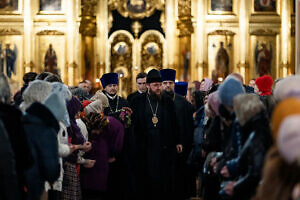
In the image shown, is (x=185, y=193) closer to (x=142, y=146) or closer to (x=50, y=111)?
(x=142, y=146)

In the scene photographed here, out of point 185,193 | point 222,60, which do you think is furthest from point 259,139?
point 222,60

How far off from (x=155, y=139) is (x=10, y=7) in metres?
14.1

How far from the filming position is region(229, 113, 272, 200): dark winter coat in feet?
16.5

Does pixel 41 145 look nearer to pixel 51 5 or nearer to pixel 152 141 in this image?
pixel 152 141

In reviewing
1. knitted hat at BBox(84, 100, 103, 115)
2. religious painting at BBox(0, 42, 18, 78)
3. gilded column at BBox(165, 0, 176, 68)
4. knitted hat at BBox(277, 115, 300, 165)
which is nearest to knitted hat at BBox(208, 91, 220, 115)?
knitted hat at BBox(84, 100, 103, 115)

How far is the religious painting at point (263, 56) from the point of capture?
22.1 metres

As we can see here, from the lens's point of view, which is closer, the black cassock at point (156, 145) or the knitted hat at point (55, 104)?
the knitted hat at point (55, 104)

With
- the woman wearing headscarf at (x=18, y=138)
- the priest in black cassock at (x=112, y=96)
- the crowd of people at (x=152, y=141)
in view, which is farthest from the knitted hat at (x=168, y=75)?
the woman wearing headscarf at (x=18, y=138)

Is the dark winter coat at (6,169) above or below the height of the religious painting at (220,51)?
below

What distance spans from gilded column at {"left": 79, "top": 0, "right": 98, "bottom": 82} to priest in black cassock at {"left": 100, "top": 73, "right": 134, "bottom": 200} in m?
12.5

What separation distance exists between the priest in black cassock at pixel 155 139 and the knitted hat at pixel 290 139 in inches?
246

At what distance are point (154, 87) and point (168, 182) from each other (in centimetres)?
149

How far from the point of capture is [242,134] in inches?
211

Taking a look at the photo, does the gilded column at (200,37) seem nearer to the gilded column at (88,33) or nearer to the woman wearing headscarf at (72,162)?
the gilded column at (88,33)
